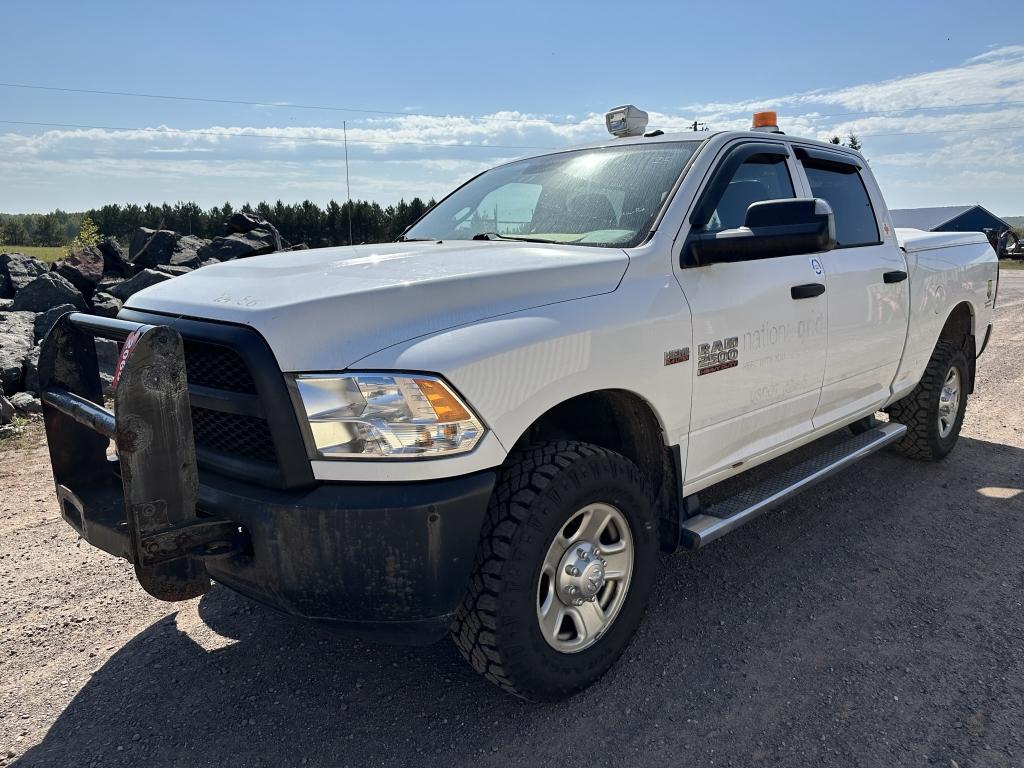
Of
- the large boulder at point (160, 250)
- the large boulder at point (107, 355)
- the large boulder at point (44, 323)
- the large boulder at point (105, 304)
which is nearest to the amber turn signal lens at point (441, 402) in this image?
the large boulder at point (107, 355)

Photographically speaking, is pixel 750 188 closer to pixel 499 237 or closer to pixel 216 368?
pixel 499 237

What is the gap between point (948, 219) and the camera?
133 ft

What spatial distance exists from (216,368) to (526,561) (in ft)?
3.66

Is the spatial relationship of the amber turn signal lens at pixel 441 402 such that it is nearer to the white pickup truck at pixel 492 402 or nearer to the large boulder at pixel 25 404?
the white pickup truck at pixel 492 402

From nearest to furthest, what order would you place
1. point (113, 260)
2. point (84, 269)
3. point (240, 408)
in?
point (240, 408)
point (84, 269)
point (113, 260)

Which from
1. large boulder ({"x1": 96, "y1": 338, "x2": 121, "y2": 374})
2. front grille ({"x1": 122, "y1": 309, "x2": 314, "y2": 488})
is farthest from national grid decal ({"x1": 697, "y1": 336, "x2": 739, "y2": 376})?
large boulder ({"x1": 96, "y1": 338, "x2": 121, "y2": 374})

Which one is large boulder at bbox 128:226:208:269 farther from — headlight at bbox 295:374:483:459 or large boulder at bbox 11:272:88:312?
headlight at bbox 295:374:483:459

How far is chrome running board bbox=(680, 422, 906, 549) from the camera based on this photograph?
3.04 meters

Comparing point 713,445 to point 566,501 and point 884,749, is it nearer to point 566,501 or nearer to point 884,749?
point 566,501

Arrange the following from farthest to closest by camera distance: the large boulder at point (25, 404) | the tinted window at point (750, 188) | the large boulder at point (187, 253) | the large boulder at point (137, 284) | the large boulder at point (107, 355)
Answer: the large boulder at point (187, 253)
the large boulder at point (137, 284)
the large boulder at point (107, 355)
the large boulder at point (25, 404)
the tinted window at point (750, 188)

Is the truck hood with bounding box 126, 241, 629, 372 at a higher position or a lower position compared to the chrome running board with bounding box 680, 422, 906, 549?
higher

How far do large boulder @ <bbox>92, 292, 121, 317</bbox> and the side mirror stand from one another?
7.87 m

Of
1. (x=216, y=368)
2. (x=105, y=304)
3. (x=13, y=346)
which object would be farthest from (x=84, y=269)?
(x=216, y=368)

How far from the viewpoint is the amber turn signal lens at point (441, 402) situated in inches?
82.7
